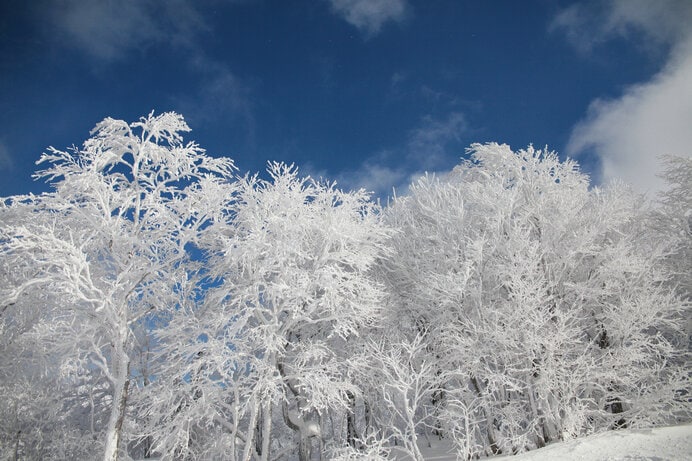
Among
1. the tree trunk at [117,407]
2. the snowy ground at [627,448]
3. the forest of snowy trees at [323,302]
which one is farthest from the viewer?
the forest of snowy trees at [323,302]

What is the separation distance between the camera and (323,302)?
13.5 m

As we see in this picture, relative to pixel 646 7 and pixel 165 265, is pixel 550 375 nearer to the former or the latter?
pixel 646 7

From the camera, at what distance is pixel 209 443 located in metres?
17.5

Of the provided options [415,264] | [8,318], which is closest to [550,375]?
[415,264]

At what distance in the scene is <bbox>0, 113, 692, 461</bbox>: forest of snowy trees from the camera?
11914 millimetres

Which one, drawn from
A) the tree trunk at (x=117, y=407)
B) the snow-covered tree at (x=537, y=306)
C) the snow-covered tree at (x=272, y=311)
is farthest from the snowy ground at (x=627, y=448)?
the tree trunk at (x=117, y=407)

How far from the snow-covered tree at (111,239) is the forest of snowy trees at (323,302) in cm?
8

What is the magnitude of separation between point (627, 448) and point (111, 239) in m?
14.9

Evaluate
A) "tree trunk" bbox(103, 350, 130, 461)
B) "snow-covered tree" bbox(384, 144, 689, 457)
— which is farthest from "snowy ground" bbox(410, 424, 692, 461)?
"tree trunk" bbox(103, 350, 130, 461)

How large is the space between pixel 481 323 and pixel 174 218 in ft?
36.3

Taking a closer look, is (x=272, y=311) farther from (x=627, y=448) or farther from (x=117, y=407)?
(x=627, y=448)

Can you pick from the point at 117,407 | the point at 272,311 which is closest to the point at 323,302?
the point at 272,311

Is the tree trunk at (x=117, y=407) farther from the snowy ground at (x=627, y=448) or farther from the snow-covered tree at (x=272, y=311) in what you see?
the snowy ground at (x=627, y=448)

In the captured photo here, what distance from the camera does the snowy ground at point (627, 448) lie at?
794 centimetres
